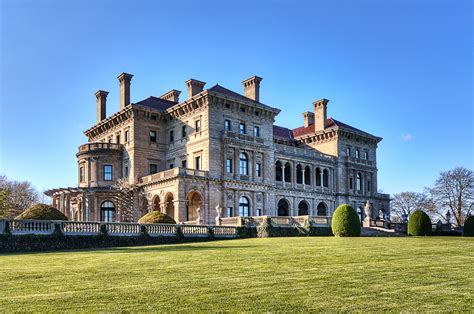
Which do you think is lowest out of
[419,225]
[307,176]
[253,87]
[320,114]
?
[419,225]

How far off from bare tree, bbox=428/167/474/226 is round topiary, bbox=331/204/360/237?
1488 inches

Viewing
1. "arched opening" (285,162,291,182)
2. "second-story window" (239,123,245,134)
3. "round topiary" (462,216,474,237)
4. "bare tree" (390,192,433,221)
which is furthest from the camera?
"bare tree" (390,192,433,221)

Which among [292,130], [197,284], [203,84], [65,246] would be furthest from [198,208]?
[197,284]

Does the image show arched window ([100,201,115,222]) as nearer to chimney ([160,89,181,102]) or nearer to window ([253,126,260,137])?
chimney ([160,89,181,102])

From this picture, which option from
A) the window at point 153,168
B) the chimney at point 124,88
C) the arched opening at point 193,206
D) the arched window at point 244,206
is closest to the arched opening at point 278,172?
the arched window at point 244,206

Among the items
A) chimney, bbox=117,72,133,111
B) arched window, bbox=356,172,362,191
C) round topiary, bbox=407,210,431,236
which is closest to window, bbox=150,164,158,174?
chimney, bbox=117,72,133,111

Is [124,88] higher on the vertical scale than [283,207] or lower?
higher

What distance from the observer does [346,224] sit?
34.6 meters

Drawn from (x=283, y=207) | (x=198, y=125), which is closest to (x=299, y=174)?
(x=283, y=207)

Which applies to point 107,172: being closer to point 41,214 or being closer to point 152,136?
point 152,136

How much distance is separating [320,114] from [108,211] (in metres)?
29.1

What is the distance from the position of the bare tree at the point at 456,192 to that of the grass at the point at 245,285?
57.4m

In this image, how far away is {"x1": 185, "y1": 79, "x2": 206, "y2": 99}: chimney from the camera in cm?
5272

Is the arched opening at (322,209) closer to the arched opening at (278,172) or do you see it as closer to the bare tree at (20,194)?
the arched opening at (278,172)
